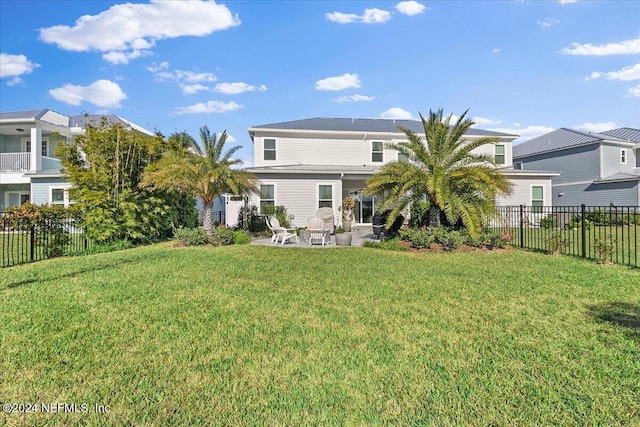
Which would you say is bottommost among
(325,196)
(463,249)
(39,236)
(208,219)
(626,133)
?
(463,249)

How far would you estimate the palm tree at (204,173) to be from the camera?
38.5 feet

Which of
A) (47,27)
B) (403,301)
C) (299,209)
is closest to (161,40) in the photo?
(47,27)

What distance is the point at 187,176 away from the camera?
12.0 metres

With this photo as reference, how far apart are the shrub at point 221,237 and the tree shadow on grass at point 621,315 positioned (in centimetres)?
1076

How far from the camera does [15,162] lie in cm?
2062

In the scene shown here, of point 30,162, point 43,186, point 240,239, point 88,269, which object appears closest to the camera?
point 88,269

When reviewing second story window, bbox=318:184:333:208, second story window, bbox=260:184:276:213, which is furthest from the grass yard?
second story window, bbox=318:184:333:208

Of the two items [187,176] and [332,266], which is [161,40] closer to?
[187,176]

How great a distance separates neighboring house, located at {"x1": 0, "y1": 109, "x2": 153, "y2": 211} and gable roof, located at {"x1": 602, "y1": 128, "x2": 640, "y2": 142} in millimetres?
35945

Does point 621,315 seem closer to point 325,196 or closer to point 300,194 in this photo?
point 325,196

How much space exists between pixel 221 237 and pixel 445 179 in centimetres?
814

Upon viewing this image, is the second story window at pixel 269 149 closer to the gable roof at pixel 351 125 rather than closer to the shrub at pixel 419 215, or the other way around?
the gable roof at pixel 351 125

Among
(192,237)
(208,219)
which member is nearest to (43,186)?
(208,219)

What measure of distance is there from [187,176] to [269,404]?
35.3 ft
